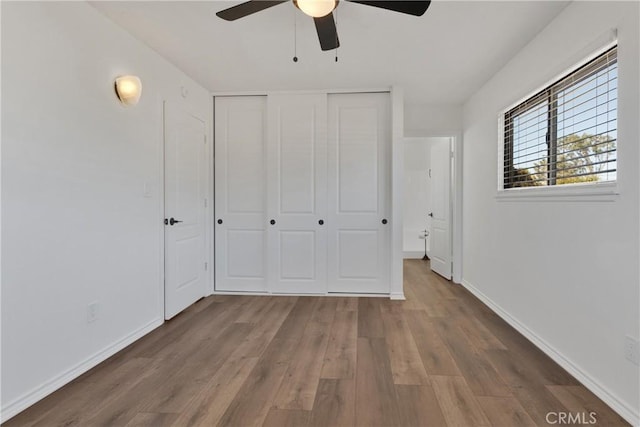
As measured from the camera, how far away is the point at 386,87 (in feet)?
12.1

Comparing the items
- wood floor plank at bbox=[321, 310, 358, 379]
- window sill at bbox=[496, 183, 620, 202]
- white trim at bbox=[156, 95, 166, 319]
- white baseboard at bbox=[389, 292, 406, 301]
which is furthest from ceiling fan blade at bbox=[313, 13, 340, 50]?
white baseboard at bbox=[389, 292, 406, 301]

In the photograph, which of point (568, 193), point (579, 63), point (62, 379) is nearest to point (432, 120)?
point (579, 63)

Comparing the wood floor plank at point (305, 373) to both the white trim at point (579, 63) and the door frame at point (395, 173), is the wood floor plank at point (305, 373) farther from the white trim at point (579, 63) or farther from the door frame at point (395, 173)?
the white trim at point (579, 63)

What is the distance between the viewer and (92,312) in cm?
222

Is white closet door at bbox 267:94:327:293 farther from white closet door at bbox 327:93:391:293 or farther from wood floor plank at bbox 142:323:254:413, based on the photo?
wood floor plank at bbox 142:323:254:413

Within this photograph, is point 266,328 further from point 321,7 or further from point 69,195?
point 321,7

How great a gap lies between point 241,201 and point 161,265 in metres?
1.24

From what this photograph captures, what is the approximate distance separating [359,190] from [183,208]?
1.90 m

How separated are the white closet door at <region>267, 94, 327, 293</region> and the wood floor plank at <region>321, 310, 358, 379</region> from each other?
2.57ft

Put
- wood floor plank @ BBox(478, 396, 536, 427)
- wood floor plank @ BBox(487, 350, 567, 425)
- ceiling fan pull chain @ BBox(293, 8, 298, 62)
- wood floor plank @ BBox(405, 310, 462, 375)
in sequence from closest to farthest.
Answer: wood floor plank @ BBox(478, 396, 536, 427) → wood floor plank @ BBox(487, 350, 567, 425) → wood floor plank @ BBox(405, 310, 462, 375) → ceiling fan pull chain @ BBox(293, 8, 298, 62)

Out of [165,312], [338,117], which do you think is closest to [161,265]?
[165,312]

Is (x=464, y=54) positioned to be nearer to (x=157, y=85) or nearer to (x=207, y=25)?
(x=207, y=25)

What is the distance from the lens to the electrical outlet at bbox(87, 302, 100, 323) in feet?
7.18

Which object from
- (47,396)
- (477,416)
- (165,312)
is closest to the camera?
(477,416)
